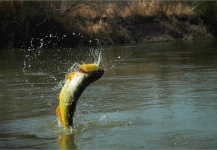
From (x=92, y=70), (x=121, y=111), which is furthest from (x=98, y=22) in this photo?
(x=92, y=70)

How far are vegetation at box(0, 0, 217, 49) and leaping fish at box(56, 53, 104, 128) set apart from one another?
30.7 m

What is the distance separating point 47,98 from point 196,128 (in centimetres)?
542

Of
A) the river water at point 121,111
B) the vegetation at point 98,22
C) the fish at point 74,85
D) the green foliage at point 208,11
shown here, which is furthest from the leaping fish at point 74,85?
the green foliage at point 208,11

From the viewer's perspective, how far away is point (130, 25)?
160 ft

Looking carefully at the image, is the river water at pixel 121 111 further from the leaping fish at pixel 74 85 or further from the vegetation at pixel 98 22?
the vegetation at pixel 98 22

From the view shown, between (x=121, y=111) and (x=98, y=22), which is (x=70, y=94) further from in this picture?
(x=98, y=22)

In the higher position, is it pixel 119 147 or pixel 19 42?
pixel 119 147

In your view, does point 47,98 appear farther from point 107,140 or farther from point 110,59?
point 110,59

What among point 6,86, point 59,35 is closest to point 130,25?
point 59,35

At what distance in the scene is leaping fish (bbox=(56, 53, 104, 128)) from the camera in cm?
835

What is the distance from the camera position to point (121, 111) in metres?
12.1

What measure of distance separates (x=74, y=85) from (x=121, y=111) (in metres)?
3.50

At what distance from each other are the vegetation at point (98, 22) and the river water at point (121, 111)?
2004cm

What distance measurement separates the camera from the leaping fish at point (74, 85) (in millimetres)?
8352
